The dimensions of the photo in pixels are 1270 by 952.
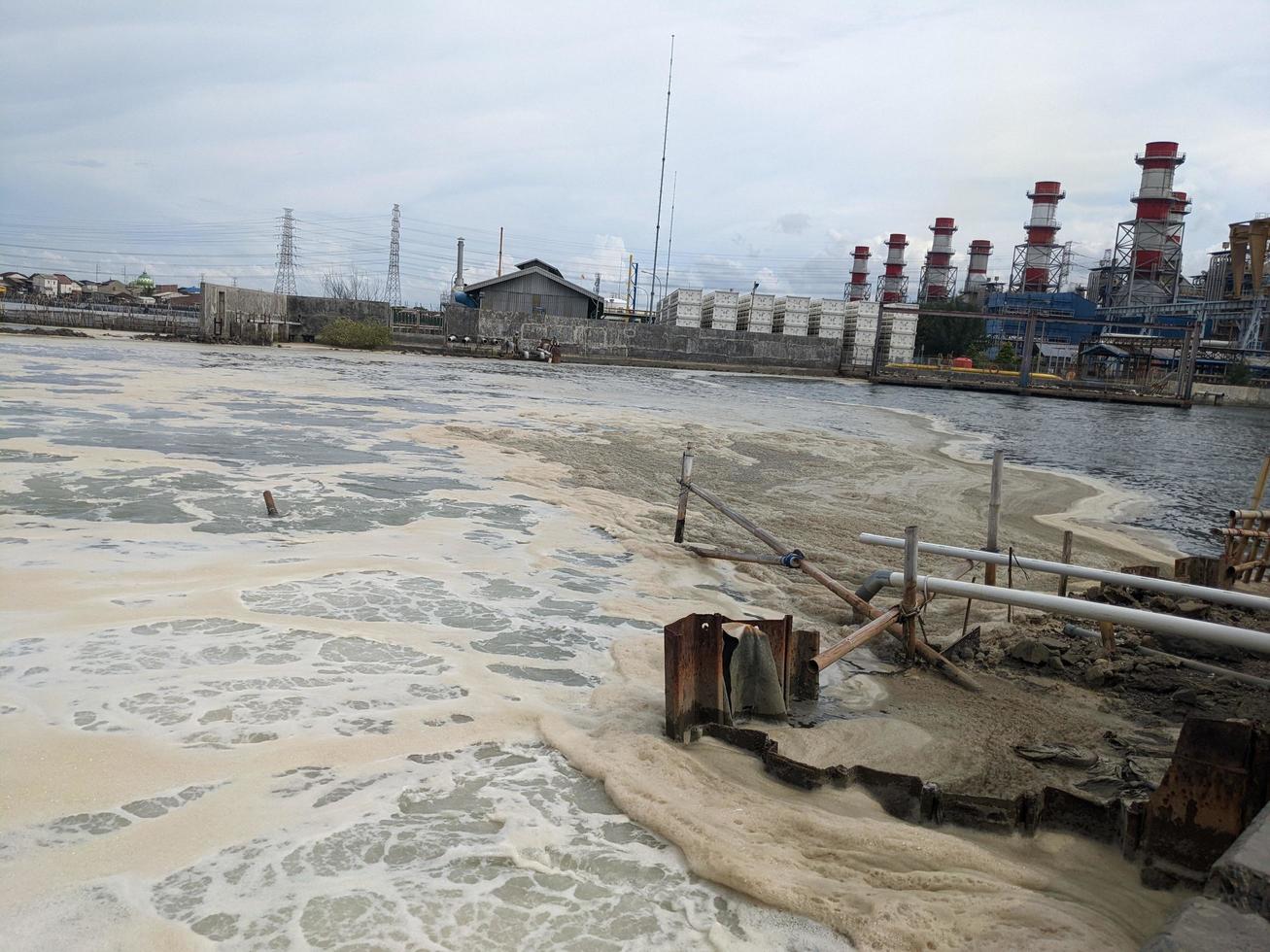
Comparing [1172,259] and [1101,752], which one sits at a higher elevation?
[1172,259]

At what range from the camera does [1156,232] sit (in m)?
88.1

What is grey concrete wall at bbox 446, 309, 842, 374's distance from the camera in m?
52.5

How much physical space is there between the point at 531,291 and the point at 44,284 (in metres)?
55.0

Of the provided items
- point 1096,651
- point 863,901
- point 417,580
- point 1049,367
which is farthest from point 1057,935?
point 1049,367

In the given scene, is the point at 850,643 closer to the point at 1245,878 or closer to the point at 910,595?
the point at 910,595

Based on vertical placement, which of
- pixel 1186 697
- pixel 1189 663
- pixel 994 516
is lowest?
pixel 1186 697

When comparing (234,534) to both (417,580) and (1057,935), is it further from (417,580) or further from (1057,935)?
(1057,935)

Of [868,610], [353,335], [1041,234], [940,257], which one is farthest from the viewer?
[940,257]

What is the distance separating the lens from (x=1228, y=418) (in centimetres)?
4859

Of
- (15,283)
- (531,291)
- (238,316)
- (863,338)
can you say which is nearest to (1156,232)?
(863,338)

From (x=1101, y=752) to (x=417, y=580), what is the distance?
525cm

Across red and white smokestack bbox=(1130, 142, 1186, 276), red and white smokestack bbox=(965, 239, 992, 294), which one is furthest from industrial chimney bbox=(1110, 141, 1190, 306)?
red and white smokestack bbox=(965, 239, 992, 294)

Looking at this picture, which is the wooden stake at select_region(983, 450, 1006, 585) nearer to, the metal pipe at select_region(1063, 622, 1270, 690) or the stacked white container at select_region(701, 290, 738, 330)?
the metal pipe at select_region(1063, 622, 1270, 690)

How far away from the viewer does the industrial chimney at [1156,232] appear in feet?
277
